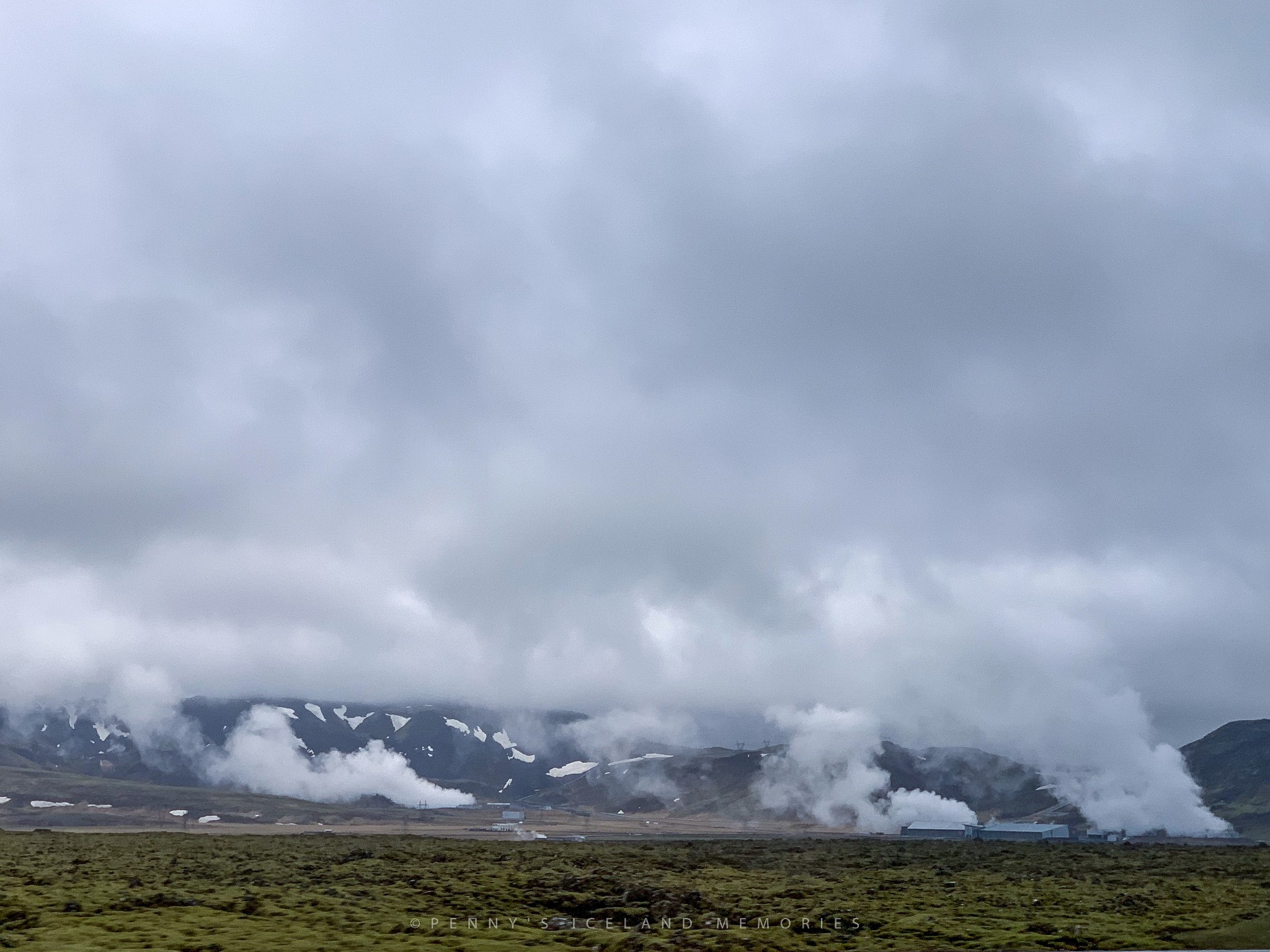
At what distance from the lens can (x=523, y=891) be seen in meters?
81.0

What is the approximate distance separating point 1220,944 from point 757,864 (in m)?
82.4

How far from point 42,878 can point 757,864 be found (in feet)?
264

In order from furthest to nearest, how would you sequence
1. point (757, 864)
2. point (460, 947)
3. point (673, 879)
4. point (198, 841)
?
point (198, 841) < point (757, 864) < point (673, 879) < point (460, 947)

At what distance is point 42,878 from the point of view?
3164 inches

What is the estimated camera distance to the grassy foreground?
5556 centimetres

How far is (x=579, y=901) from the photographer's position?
74.7 m

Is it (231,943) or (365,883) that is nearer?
(231,943)

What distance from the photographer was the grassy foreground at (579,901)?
182 feet

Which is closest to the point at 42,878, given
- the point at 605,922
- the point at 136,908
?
the point at 136,908

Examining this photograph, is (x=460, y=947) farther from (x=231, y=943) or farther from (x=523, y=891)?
(x=523, y=891)

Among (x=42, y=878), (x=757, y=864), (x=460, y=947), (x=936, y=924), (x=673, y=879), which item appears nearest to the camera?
(x=460, y=947)

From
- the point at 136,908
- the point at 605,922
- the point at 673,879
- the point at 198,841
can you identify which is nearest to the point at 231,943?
the point at 136,908

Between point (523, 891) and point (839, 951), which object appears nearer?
point (839, 951)

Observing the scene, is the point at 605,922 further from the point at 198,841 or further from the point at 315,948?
the point at 198,841
